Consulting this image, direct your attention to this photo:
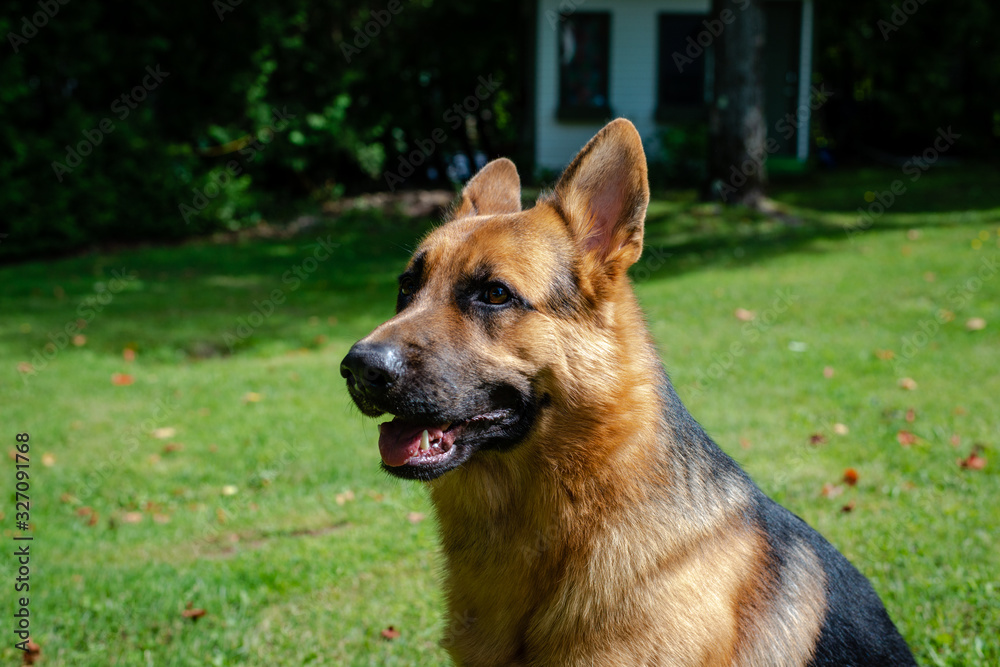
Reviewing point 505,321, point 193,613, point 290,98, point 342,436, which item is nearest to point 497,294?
point 505,321

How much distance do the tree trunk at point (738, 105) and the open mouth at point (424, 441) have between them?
1353cm

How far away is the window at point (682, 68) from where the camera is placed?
69.3ft

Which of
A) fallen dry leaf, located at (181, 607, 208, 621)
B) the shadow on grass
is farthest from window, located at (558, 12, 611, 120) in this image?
fallen dry leaf, located at (181, 607, 208, 621)

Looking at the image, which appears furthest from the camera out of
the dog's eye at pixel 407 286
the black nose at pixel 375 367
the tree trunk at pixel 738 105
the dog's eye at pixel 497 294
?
the tree trunk at pixel 738 105

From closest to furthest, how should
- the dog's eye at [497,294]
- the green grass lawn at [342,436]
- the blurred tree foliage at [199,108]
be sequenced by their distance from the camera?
the dog's eye at [497,294] → the green grass lawn at [342,436] → the blurred tree foliage at [199,108]

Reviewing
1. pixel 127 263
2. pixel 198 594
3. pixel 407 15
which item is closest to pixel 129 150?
pixel 127 263

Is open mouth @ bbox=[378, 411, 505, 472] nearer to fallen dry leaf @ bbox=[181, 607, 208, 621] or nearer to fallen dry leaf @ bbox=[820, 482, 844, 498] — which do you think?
fallen dry leaf @ bbox=[181, 607, 208, 621]

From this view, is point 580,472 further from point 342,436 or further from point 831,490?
point 342,436

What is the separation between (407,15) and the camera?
65.8ft

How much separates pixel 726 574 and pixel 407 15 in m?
19.8

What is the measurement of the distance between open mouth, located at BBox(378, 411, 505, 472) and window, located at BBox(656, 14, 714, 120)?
19921mm

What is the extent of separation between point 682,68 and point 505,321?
66.7 ft

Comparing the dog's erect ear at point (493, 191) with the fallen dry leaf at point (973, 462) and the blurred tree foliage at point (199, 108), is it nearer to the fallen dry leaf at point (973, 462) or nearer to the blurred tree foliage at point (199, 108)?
the fallen dry leaf at point (973, 462)

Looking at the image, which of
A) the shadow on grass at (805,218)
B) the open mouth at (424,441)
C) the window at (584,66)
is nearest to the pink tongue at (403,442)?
the open mouth at (424,441)
